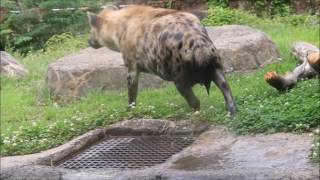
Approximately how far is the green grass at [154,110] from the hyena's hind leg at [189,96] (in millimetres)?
71

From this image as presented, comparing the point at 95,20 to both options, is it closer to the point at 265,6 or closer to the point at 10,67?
the point at 10,67

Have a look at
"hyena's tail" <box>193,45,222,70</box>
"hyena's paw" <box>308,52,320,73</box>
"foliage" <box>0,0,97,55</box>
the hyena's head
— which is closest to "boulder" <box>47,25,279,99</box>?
the hyena's head

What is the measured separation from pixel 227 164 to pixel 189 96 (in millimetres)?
1769

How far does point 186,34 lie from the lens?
6.42 meters

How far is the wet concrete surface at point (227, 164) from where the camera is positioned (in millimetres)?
4852

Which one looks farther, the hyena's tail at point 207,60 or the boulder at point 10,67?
the boulder at point 10,67

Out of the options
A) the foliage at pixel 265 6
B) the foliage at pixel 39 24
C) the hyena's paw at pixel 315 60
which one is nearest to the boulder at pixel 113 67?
the hyena's paw at pixel 315 60

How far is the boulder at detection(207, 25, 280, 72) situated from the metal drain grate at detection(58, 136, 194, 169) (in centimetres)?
263

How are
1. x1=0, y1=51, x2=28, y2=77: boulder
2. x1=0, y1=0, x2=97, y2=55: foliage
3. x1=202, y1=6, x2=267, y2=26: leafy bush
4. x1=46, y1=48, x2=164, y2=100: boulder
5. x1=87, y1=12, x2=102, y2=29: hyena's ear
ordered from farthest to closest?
x1=0, y1=0, x2=97, y2=55: foliage
x1=202, y1=6, x2=267, y2=26: leafy bush
x1=0, y1=51, x2=28, y2=77: boulder
x1=46, y1=48, x2=164, y2=100: boulder
x1=87, y1=12, x2=102, y2=29: hyena's ear

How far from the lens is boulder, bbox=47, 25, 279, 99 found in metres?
8.70

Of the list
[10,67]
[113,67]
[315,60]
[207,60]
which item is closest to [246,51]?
[113,67]

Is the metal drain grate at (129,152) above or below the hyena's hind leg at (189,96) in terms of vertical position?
below

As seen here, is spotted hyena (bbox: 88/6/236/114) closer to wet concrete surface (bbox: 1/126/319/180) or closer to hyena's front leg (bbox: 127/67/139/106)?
hyena's front leg (bbox: 127/67/139/106)

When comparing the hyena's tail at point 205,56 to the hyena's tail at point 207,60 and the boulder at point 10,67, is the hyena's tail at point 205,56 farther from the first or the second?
the boulder at point 10,67
